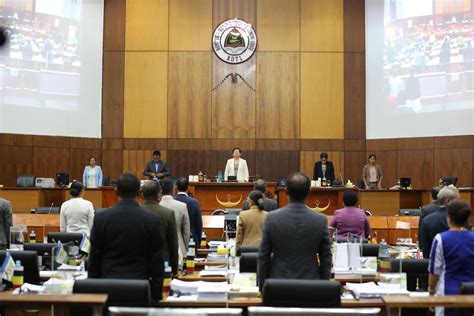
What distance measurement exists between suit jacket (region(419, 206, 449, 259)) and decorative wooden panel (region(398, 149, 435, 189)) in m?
9.25

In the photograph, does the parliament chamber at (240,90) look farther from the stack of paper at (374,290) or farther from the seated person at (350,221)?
the stack of paper at (374,290)

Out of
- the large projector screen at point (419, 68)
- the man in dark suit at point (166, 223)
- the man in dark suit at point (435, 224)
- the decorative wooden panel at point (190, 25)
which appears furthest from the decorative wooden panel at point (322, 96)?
the man in dark suit at point (166, 223)

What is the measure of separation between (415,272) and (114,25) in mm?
12362

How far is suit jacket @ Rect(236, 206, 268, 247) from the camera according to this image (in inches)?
260

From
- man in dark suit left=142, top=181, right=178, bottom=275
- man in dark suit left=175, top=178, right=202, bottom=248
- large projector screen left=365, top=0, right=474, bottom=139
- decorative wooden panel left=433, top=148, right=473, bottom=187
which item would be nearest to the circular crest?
large projector screen left=365, top=0, right=474, bottom=139

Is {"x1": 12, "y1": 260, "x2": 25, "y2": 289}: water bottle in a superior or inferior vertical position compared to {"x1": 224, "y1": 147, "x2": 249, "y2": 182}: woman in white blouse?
inferior

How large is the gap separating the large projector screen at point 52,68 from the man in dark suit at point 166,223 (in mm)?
10248

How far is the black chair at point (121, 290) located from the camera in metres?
3.37

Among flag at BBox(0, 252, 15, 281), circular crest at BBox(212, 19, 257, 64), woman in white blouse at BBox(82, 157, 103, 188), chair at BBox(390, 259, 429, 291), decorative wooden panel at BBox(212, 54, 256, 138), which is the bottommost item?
chair at BBox(390, 259, 429, 291)

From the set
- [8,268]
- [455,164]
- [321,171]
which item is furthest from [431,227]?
[455,164]

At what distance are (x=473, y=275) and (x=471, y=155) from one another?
10.6 meters

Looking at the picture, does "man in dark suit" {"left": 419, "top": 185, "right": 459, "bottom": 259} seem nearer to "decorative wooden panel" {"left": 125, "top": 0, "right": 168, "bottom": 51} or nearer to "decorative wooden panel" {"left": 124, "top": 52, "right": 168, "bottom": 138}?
"decorative wooden panel" {"left": 124, "top": 52, "right": 168, "bottom": 138}

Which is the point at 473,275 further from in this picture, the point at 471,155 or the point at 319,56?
the point at 319,56

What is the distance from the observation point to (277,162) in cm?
1545
